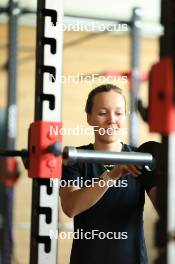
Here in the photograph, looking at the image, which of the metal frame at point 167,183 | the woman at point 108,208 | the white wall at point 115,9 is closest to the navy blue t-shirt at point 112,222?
the woman at point 108,208

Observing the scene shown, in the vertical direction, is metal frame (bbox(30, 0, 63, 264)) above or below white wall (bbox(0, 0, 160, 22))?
below

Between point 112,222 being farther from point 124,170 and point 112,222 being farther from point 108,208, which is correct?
point 124,170

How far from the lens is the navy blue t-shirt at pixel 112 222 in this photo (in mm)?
958

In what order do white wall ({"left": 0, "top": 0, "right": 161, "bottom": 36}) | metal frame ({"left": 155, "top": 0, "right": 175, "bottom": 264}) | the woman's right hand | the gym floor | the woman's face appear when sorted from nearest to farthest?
1. metal frame ({"left": 155, "top": 0, "right": 175, "bottom": 264})
2. the woman's right hand
3. the woman's face
4. white wall ({"left": 0, "top": 0, "right": 161, "bottom": 36})
5. the gym floor

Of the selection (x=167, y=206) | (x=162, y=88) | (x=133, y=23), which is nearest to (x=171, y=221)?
(x=167, y=206)

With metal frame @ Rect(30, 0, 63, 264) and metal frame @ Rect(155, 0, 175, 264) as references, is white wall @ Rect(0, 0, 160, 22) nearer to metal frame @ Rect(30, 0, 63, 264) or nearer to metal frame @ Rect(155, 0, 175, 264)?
metal frame @ Rect(30, 0, 63, 264)

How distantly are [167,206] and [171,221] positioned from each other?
0.01 m
